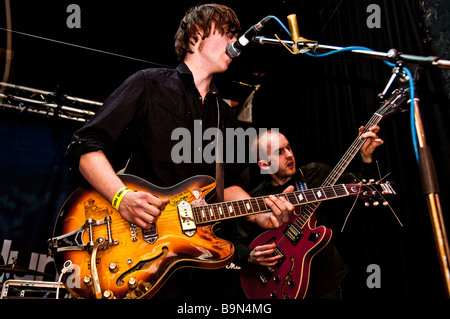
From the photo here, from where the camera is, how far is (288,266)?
2750 mm

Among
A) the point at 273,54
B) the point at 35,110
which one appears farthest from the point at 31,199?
the point at 273,54

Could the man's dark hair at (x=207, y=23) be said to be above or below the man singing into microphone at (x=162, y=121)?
above

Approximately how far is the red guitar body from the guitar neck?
316 millimetres

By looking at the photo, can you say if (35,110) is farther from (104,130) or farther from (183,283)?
(183,283)

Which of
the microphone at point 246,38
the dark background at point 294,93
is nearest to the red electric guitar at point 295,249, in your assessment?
the dark background at point 294,93

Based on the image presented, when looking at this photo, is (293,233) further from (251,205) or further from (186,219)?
(186,219)

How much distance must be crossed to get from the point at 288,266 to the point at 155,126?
1.68 metres

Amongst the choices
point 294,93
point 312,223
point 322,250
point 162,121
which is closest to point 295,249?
point 312,223

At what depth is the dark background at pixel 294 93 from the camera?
2.60 m

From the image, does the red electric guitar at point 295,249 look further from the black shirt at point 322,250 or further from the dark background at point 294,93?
the dark background at point 294,93

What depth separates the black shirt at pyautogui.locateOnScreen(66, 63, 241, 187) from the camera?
1960mm

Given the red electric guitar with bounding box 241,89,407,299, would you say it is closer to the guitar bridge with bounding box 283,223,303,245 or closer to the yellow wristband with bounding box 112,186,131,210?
the guitar bridge with bounding box 283,223,303,245

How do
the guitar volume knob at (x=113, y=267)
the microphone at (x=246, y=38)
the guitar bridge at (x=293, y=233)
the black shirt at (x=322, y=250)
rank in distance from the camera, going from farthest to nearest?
the black shirt at (x=322, y=250) < the guitar bridge at (x=293, y=233) < the microphone at (x=246, y=38) < the guitar volume knob at (x=113, y=267)

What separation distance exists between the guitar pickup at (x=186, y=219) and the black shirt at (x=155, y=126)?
22cm
